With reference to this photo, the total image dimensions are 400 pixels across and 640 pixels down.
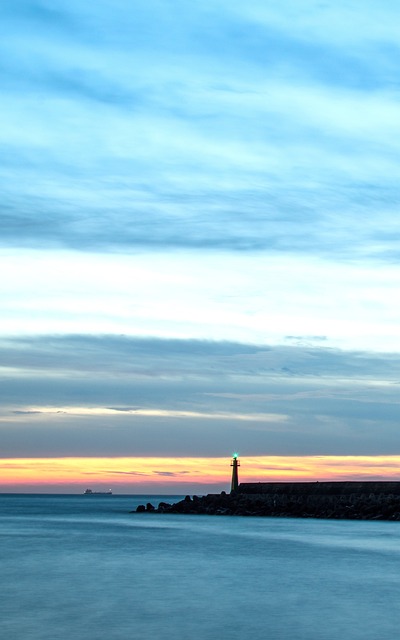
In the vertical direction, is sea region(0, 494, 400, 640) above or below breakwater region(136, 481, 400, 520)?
below

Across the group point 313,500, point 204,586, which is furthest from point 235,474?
point 204,586

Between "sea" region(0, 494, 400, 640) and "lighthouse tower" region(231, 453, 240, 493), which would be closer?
"sea" region(0, 494, 400, 640)

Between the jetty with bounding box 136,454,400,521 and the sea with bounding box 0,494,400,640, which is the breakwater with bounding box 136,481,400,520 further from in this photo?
the sea with bounding box 0,494,400,640

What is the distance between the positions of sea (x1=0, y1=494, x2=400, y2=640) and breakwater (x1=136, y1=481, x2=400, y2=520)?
10.2 feet

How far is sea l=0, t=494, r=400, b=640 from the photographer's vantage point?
2081cm

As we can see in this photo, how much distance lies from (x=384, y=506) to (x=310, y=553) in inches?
634

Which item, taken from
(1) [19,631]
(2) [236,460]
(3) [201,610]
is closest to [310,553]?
(3) [201,610]

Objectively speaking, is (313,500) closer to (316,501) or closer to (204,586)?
(316,501)

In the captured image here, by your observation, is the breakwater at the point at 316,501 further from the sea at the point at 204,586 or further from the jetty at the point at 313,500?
the sea at the point at 204,586

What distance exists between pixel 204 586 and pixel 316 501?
30423 mm

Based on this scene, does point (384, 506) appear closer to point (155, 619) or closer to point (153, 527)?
point (153, 527)

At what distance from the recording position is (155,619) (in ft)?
72.4

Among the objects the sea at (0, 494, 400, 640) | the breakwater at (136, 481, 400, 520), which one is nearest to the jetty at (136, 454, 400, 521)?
the breakwater at (136, 481, 400, 520)

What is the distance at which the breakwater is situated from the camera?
55.0 metres
